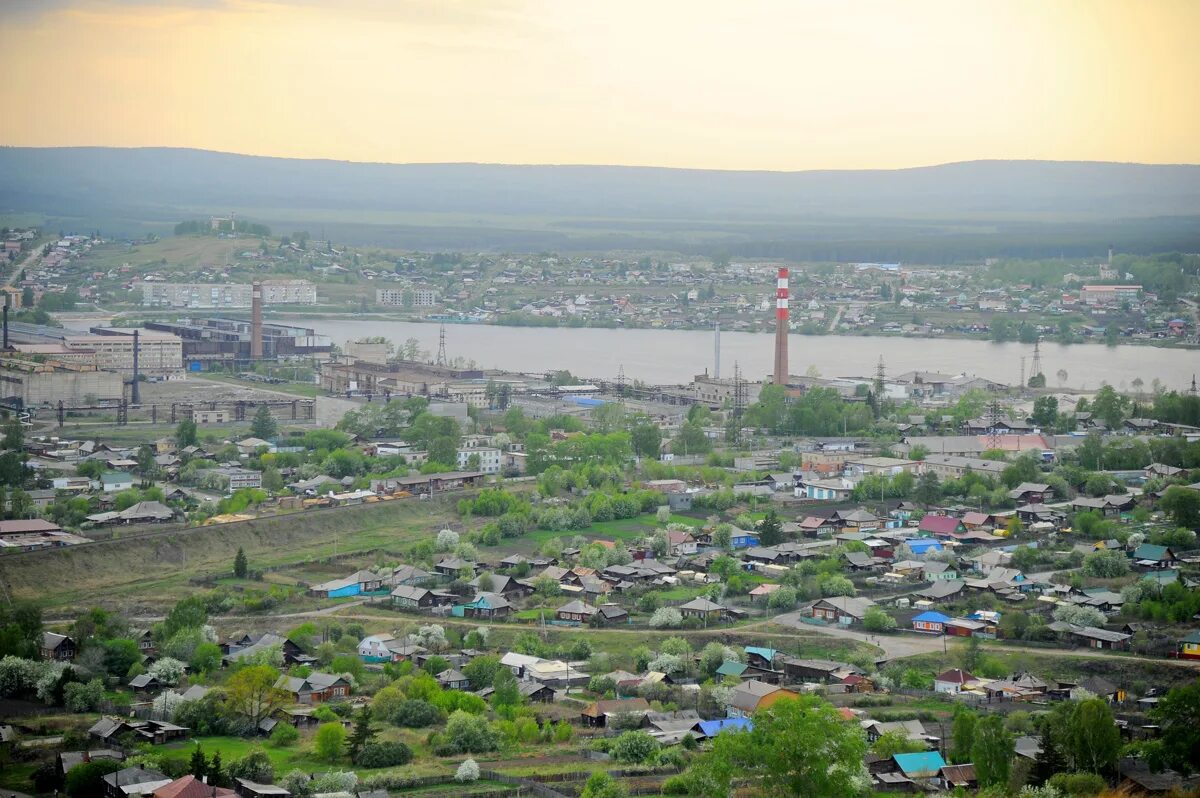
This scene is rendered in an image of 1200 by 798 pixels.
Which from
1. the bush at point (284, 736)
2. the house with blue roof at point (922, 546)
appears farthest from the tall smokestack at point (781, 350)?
the bush at point (284, 736)

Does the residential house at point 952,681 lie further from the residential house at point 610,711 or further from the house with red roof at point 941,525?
the house with red roof at point 941,525

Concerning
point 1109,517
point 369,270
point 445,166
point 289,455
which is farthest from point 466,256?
point 445,166

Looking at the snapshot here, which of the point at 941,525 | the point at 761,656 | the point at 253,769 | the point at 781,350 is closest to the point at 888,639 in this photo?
the point at 761,656

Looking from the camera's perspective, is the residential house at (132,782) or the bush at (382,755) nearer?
the residential house at (132,782)

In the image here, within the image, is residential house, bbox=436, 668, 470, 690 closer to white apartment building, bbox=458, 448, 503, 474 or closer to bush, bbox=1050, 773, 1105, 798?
bush, bbox=1050, 773, 1105, 798

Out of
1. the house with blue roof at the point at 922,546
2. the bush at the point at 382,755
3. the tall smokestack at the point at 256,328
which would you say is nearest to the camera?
the bush at the point at 382,755

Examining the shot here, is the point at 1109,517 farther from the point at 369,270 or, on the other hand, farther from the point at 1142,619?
the point at 369,270
